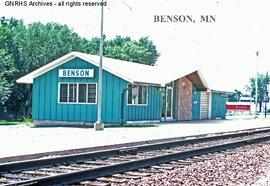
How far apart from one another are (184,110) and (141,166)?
2452 cm

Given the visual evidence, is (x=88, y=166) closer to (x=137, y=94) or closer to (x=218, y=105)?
(x=137, y=94)

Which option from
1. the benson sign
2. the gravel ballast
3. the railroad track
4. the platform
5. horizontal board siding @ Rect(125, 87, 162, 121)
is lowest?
the gravel ballast

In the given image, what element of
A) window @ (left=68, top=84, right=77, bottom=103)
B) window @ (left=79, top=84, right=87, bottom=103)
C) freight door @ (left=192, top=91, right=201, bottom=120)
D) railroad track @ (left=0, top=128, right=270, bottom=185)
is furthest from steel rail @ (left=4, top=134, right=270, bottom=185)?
freight door @ (left=192, top=91, right=201, bottom=120)

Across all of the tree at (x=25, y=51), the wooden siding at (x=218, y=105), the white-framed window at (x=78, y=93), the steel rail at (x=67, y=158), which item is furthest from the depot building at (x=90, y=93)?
the tree at (x=25, y=51)

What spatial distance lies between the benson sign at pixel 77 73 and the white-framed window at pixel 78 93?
1.59ft

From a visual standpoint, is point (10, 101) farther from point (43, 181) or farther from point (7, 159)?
point (43, 181)

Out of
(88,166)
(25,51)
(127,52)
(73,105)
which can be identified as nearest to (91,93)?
(73,105)

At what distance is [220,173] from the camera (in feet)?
31.4

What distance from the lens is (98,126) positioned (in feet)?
70.7

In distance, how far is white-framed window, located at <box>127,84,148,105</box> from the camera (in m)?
27.3

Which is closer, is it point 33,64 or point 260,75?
point 33,64

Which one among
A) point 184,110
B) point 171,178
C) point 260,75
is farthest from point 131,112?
point 260,75

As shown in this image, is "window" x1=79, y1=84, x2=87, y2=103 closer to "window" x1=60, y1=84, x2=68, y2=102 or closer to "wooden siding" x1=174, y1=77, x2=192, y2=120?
"window" x1=60, y1=84, x2=68, y2=102

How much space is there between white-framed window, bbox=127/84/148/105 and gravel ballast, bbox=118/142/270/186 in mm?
14804
